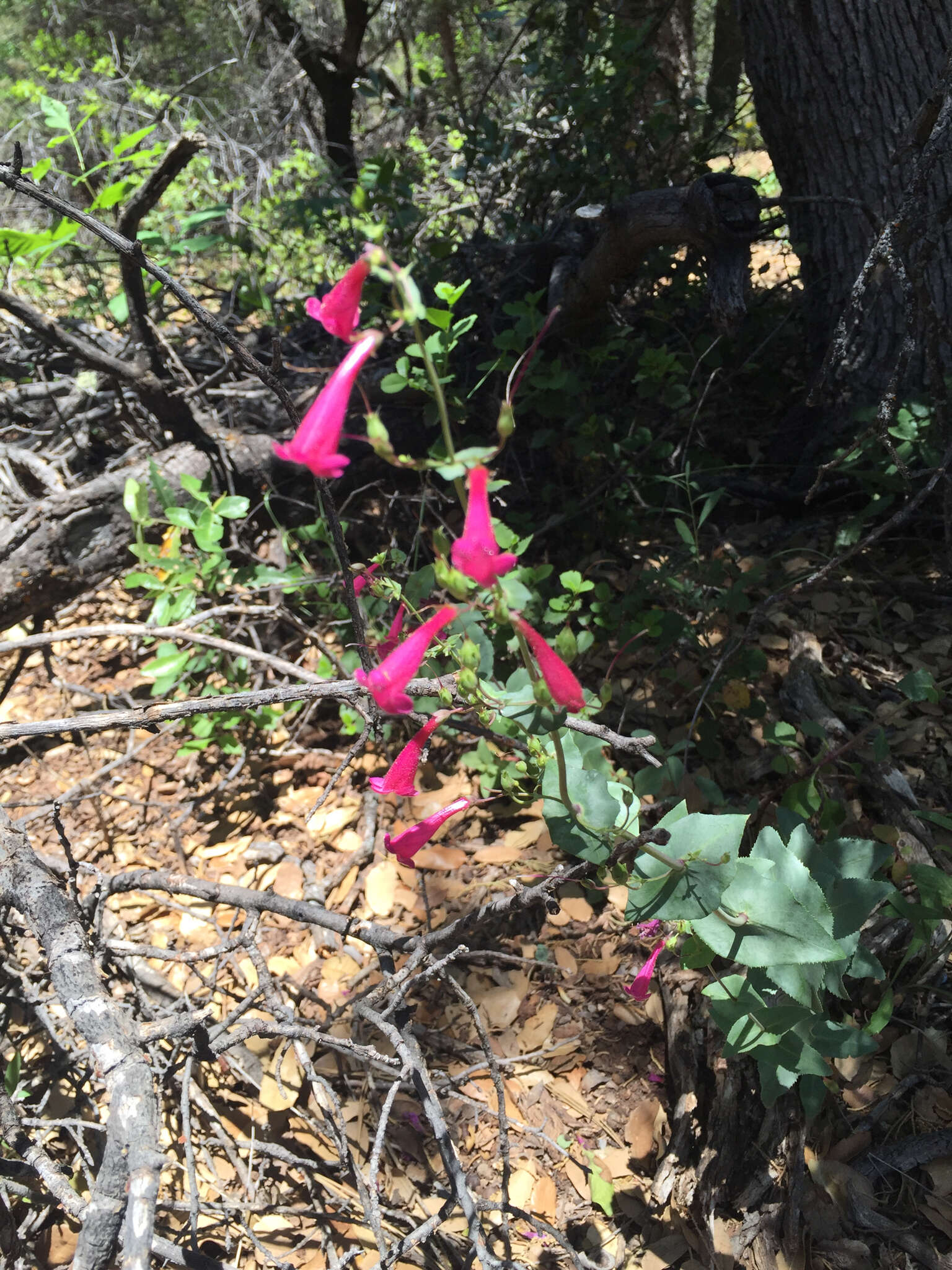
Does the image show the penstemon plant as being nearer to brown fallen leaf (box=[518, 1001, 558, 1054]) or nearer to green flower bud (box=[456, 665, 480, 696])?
green flower bud (box=[456, 665, 480, 696])

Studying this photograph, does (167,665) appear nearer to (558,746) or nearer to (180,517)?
(180,517)

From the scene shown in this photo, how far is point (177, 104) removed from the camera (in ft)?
20.0

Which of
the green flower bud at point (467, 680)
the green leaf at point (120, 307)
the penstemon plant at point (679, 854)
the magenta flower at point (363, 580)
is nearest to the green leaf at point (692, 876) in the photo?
the penstemon plant at point (679, 854)

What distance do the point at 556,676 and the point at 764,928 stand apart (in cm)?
45

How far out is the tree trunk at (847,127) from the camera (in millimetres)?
1964

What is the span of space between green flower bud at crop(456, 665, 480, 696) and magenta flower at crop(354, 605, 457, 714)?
0.05 metres

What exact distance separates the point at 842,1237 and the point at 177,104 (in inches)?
298

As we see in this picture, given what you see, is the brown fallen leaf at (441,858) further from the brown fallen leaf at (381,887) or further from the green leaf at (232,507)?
the green leaf at (232,507)

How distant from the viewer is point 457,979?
65.4 inches

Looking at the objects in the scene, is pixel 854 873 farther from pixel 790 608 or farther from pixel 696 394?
pixel 696 394

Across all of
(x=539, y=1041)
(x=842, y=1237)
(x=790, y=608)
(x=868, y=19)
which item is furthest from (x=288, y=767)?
(x=868, y=19)

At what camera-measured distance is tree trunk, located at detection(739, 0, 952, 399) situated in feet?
6.44

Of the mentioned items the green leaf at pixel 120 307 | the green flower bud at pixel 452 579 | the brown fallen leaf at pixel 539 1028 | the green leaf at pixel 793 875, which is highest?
the green leaf at pixel 120 307

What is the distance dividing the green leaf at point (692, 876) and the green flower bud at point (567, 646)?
0.31m
